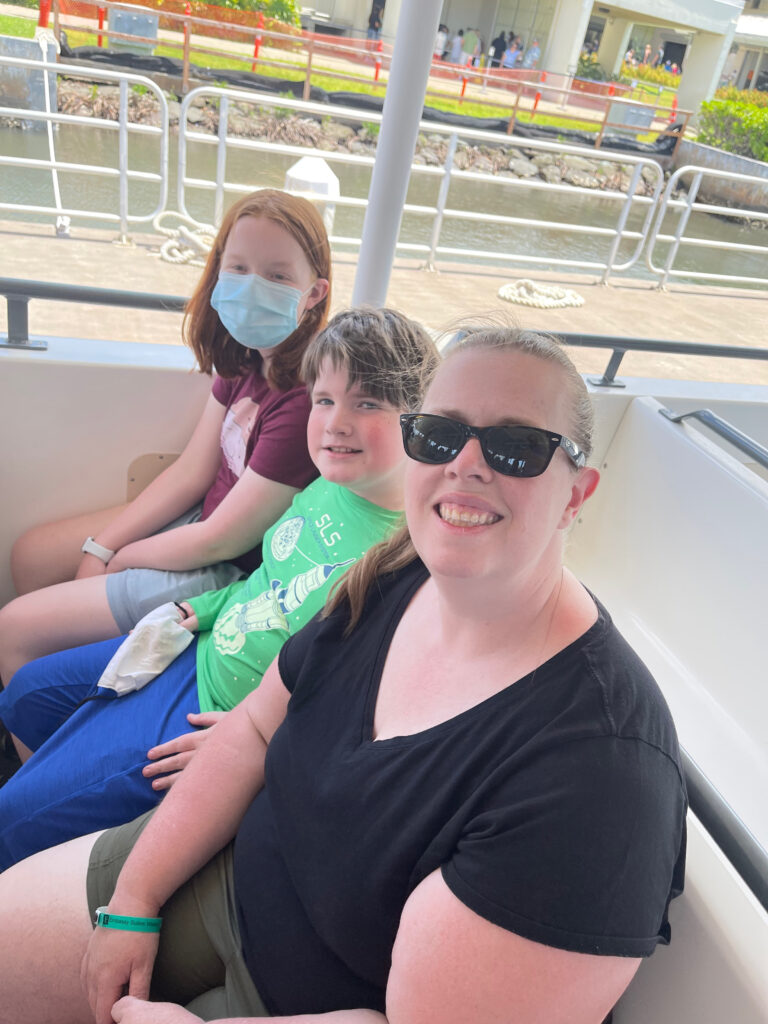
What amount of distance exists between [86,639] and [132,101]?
14287 mm

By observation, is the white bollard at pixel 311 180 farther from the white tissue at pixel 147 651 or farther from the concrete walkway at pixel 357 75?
the concrete walkway at pixel 357 75

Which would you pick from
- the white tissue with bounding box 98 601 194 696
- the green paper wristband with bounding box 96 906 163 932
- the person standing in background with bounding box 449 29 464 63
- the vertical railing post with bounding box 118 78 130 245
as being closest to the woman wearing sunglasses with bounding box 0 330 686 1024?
the green paper wristband with bounding box 96 906 163 932

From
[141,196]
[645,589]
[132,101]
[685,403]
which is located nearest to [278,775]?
[645,589]

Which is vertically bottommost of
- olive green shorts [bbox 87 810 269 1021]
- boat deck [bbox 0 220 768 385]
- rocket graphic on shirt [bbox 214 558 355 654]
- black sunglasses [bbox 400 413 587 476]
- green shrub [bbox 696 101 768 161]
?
boat deck [bbox 0 220 768 385]

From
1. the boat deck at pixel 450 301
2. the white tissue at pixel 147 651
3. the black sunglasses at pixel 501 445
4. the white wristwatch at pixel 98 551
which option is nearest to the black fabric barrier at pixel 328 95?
the boat deck at pixel 450 301

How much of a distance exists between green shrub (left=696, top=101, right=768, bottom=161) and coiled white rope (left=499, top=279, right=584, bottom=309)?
9107 mm

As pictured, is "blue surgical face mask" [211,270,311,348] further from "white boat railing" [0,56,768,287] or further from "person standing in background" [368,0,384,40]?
"person standing in background" [368,0,384,40]

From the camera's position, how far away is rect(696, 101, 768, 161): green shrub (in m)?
13.5

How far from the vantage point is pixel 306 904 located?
3.21 ft

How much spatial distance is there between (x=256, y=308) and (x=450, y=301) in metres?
4.36

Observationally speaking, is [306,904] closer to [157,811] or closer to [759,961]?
[157,811]

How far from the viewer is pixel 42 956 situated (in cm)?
111

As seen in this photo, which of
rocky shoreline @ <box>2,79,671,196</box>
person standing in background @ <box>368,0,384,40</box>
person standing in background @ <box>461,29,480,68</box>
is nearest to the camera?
rocky shoreline @ <box>2,79,671,196</box>

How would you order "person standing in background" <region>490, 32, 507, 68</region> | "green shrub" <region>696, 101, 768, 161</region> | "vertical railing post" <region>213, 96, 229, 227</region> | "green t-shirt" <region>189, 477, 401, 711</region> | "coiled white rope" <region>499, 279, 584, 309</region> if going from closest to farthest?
"green t-shirt" <region>189, 477, 401, 711</region>
"vertical railing post" <region>213, 96, 229, 227</region>
"coiled white rope" <region>499, 279, 584, 309</region>
"green shrub" <region>696, 101, 768, 161</region>
"person standing in background" <region>490, 32, 507, 68</region>
